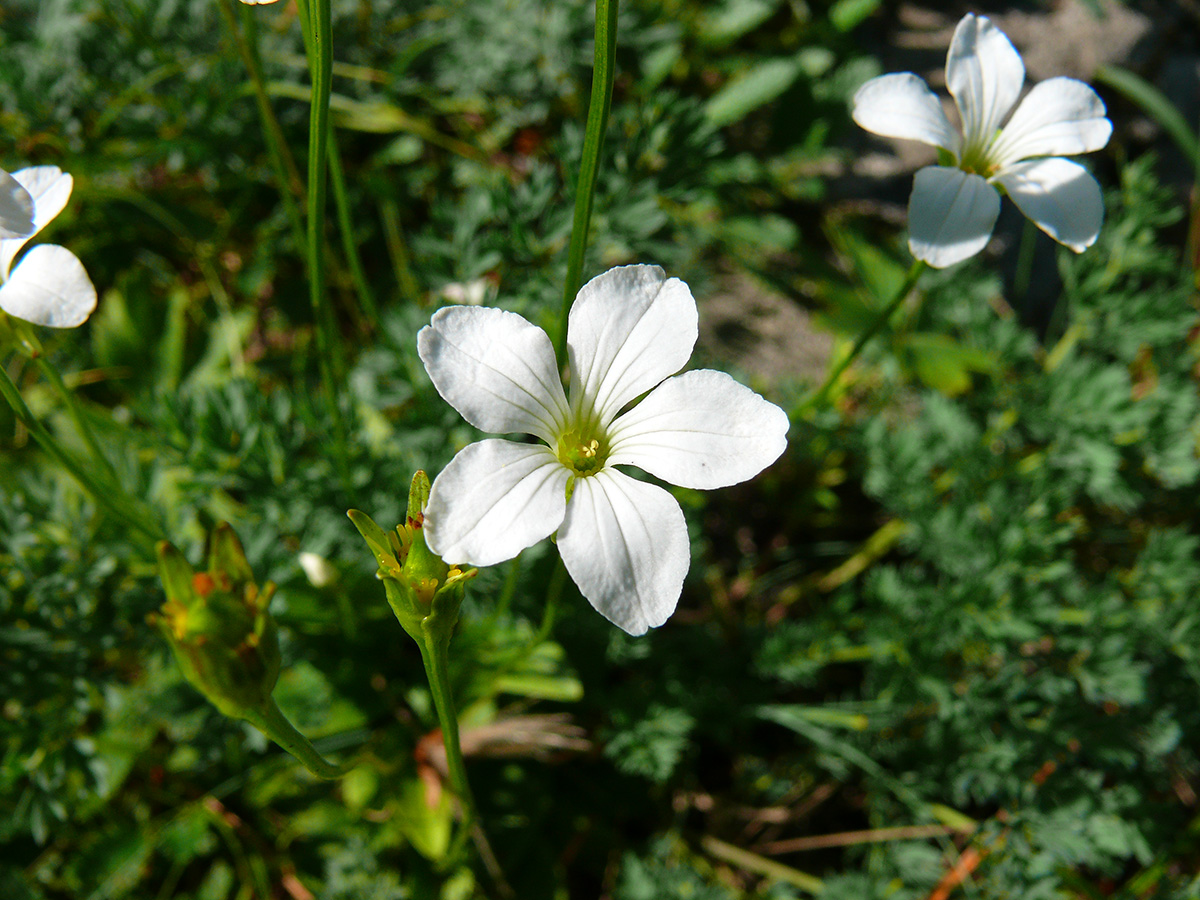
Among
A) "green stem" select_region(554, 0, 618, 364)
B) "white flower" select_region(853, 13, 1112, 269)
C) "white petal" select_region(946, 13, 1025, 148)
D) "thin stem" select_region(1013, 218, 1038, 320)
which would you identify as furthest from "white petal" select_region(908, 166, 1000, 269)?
"thin stem" select_region(1013, 218, 1038, 320)

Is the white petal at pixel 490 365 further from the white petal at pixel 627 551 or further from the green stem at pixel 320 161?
the green stem at pixel 320 161

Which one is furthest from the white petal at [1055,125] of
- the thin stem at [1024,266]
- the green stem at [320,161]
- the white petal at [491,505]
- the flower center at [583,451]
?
the thin stem at [1024,266]

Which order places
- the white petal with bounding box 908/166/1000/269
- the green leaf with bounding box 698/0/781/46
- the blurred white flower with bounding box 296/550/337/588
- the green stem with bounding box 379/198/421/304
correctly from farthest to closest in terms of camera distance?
the green leaf with bounding box 698/0/781/46, the green stem with bounding box 379/198/421/304, the blurred white flower with bounding box 296/550/337/588, the white petal with bounding box 908/166/1000/269

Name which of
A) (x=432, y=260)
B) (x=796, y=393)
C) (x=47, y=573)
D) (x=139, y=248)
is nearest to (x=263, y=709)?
(x=47, y=573)

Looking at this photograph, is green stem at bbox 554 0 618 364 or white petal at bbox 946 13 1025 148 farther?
white petal at bbox 946 13 1025 148

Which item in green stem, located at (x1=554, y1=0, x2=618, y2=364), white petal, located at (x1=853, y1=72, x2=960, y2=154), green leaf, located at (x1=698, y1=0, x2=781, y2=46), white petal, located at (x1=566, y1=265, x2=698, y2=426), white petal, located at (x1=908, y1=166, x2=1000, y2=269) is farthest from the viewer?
green leaf, located at (x1=698, y1=0, x2=781, y2=46)

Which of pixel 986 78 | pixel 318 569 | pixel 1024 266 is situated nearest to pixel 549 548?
pixel 318 569

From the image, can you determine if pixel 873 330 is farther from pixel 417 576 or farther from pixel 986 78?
pixel 417 576

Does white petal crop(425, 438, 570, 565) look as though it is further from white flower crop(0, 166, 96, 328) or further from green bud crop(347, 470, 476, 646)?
white flower crop(0, 166, 96, 328)
